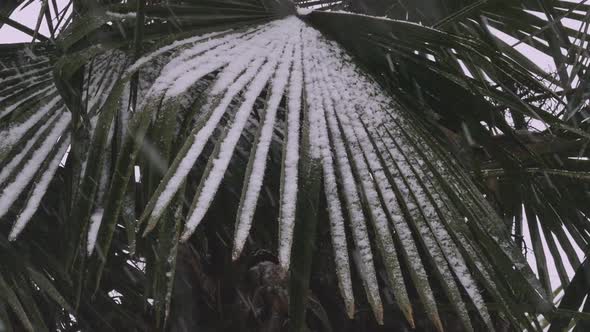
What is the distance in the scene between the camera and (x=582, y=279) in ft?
3.96

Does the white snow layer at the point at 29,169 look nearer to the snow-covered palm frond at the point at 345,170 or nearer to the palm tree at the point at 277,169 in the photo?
the palm tree at the point at 277,169

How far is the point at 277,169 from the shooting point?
1217 mm

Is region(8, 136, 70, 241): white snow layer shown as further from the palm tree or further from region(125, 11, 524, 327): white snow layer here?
region(125, 11, 524, 327): white snow layer

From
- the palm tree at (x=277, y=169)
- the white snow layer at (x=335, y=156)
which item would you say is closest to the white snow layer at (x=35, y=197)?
the palm tree at (x=277, y=169)

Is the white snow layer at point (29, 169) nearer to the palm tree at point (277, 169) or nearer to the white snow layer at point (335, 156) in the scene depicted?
the palm tree at point (277, 169)

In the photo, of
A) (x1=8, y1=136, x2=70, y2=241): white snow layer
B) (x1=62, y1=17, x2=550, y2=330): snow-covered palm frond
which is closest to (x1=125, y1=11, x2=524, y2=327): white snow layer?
(x1=62, y1=17, x2=550, y2=330): snow-covered palm frond

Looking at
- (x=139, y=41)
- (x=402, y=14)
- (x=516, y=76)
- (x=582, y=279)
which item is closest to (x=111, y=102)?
(x=139, y=41)

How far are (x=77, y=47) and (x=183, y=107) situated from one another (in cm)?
18

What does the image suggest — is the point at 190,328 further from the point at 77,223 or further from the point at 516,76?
the point at 516,76

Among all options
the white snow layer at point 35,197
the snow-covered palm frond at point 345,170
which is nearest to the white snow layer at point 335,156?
the snow-covered palm frond at point 345,170

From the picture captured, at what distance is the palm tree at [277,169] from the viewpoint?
2.66ft

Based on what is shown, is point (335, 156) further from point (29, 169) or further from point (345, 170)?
point (29, 169)

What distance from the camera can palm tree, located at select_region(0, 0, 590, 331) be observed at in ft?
2.66

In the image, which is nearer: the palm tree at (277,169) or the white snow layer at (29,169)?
the palm tree at (277,169)
